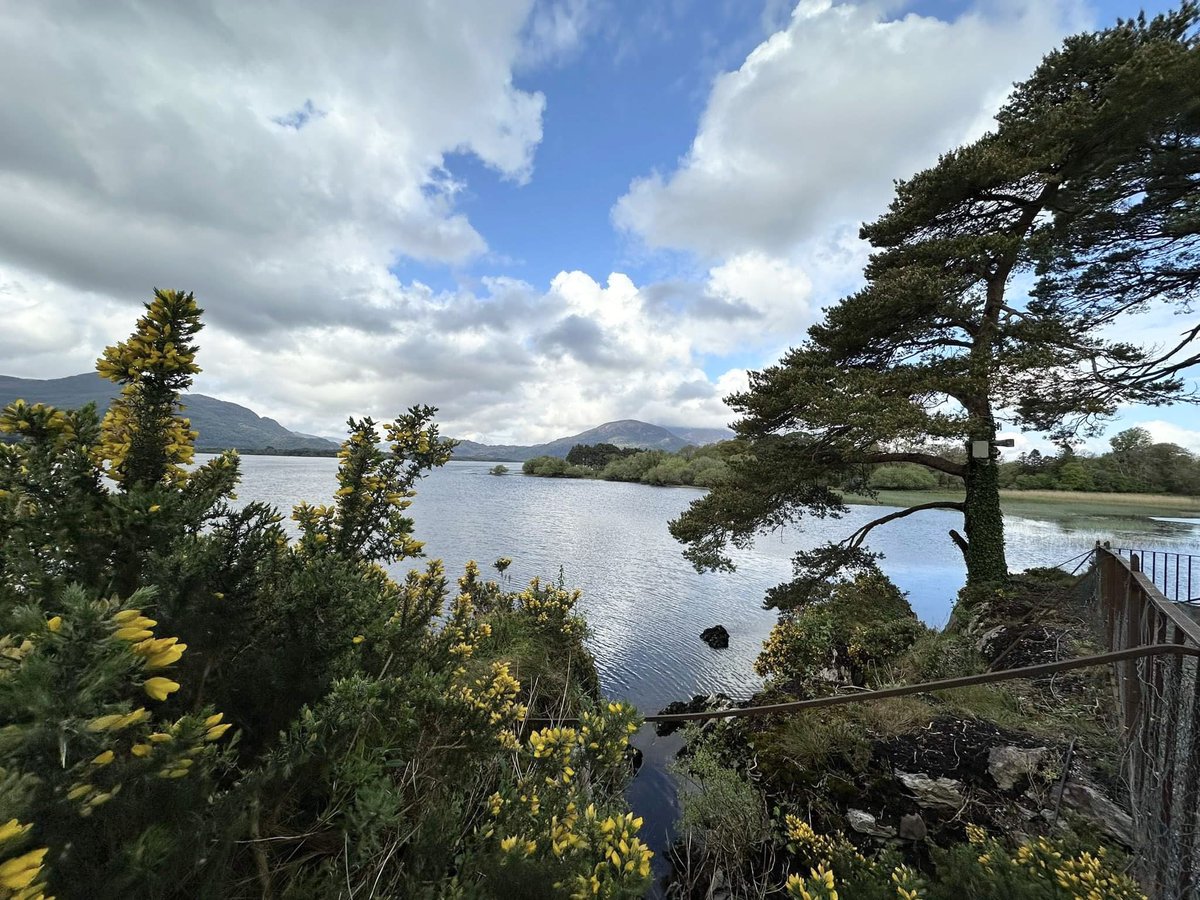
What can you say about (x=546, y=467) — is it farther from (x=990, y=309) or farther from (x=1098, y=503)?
(x=990, y=309)

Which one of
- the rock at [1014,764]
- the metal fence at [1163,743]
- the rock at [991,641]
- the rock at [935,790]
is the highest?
the metal fence at [1163,743]

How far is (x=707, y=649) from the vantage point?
9.29m

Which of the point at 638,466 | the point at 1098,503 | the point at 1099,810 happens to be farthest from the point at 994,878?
the point at 638,466

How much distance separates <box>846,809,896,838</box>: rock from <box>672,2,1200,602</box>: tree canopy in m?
4.42

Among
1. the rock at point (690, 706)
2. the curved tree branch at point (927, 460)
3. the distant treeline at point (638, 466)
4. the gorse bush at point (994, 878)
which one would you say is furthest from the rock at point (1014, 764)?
the distant treeline at point (638, 466)

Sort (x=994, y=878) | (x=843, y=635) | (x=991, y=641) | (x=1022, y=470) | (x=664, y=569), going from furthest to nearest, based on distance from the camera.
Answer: (x=664, y=569) → (x=1022, y=470) → (x=843, y=635) → (x=991, y=641) → (x=994, y=878)

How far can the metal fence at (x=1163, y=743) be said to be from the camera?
188 cm

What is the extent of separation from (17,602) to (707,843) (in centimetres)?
482

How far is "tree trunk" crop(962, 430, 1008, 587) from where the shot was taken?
7.79 meters

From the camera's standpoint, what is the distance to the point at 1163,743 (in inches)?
85.6

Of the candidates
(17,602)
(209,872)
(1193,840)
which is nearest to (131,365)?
(17,602)

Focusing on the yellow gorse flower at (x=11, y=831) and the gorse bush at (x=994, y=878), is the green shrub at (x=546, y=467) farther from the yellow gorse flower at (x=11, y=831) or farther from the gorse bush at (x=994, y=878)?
the yellow gorse flower at (x=11, y=831)

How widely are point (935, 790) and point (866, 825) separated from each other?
1.98 feet

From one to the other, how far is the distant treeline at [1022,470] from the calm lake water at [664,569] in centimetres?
204
